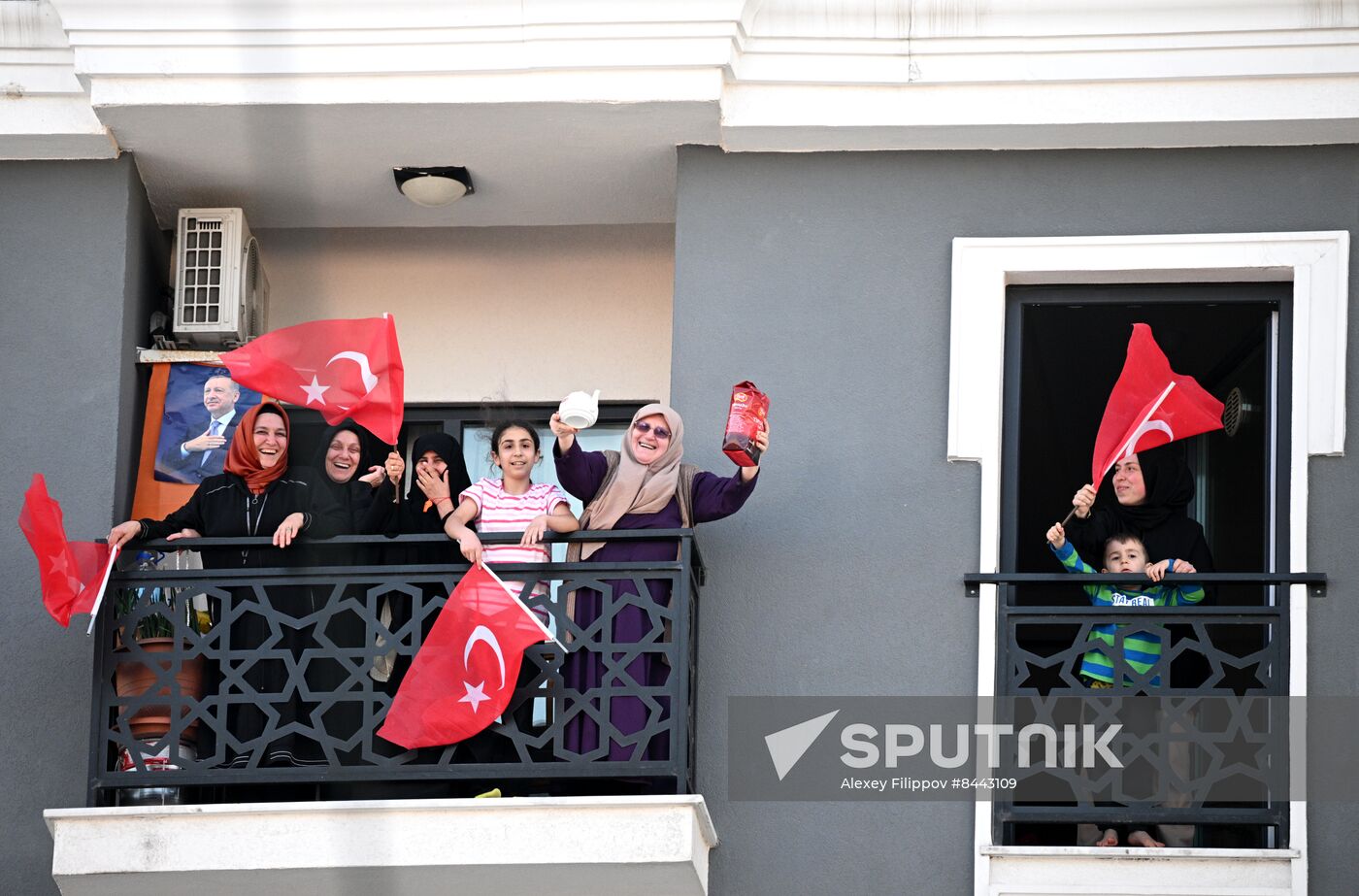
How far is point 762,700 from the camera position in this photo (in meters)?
8.43

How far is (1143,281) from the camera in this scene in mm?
8867

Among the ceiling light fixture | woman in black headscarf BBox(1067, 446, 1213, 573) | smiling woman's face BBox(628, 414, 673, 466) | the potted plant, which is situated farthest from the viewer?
the ceiling light fixture

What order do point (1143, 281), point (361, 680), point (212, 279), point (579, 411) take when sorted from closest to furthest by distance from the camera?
point (579, 411)
point (361, 680)
point (1143, 281)
point (212, 279)

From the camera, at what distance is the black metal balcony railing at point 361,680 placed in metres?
7.98

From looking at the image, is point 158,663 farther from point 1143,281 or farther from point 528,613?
point 1143,281

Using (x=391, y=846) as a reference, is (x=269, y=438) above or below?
above

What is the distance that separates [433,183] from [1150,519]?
351 centimetres

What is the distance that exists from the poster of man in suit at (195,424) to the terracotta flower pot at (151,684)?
3.19 feet

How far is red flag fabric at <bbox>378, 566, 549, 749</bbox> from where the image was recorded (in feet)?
26.1

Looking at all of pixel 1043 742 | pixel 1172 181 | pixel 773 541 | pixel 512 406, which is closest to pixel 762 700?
pixel 773 541

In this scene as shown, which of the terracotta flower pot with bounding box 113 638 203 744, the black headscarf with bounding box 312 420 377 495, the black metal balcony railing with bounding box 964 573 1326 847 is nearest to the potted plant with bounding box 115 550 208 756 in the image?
the terracotta flower pot with bounding box 113 638 203 744

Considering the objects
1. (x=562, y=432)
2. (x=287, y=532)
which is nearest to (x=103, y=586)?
(x=287, y=532)

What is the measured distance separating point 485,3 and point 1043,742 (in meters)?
3.90

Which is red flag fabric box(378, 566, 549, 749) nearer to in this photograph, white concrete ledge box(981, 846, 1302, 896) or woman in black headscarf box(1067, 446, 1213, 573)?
white concrete ledge box(981, 846, 1302, 896)
